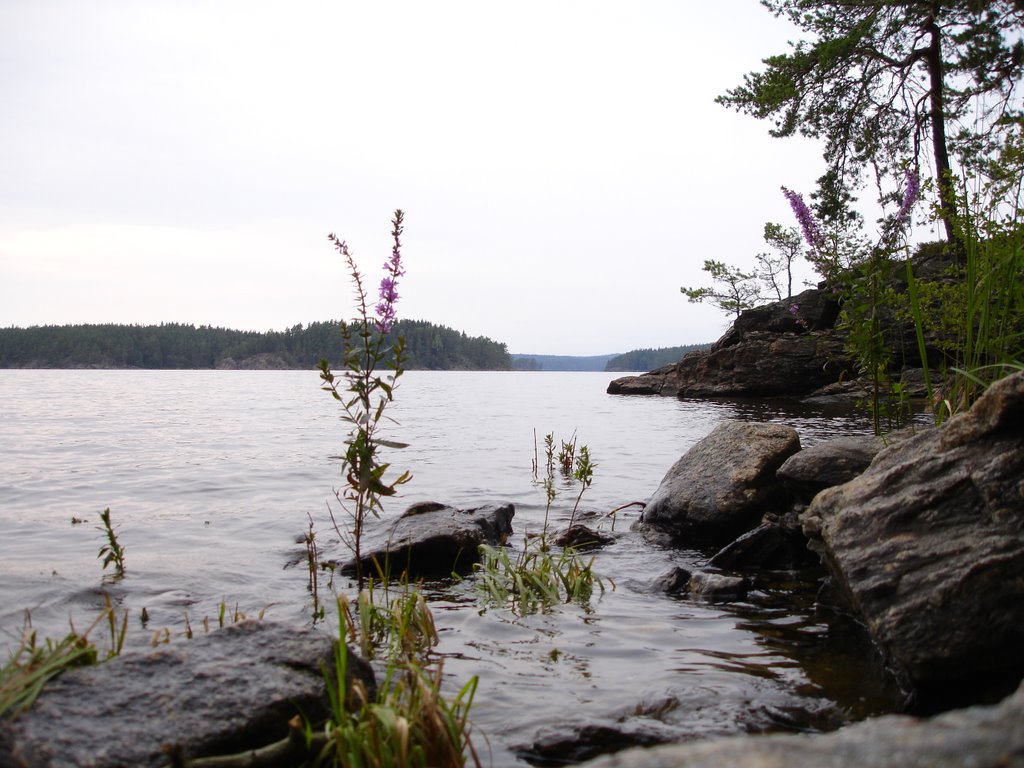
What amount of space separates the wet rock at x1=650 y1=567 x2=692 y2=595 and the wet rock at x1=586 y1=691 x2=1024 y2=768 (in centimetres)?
484

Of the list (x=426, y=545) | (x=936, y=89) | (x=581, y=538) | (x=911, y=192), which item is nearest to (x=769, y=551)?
(x=581, y=538)

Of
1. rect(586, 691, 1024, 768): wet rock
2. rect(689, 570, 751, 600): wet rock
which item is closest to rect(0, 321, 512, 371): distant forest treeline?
rect(689, 570, 751, 600): wet rock

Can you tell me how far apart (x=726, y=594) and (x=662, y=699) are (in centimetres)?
222

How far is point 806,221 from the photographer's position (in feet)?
33.5

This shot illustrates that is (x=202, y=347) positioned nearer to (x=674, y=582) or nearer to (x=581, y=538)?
(x=581, y=538)

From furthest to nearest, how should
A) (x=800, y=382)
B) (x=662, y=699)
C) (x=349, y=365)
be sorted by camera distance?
1. (x=800, y=382)
2. (x=349, y=365)
3. (x=662, y=699)

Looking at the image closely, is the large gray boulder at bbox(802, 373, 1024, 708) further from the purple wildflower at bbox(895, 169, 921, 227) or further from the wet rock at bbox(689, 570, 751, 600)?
the purple wildflower at bbox(895, 169, 921, 227)

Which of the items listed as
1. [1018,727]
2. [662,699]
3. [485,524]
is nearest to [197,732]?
[662,699]

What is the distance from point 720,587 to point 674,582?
0.46 m

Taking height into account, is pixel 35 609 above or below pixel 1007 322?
below

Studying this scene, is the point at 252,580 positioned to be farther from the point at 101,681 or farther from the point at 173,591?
the point at 101,681

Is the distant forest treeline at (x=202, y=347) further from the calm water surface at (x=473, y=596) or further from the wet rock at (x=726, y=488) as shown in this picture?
the wet rock at (x=726, y=488)

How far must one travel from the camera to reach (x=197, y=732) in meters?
2.99

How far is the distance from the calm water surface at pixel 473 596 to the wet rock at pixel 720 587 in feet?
0.38
